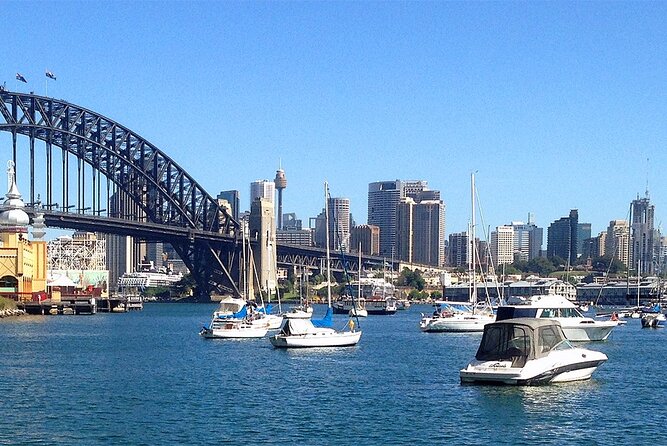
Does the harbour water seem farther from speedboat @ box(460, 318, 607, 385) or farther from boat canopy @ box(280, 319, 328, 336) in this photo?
boat canopy @ box(280, 319, 328, 336)

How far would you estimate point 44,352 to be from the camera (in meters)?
60.3

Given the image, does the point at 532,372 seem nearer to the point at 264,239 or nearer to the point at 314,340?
the point at 314,340

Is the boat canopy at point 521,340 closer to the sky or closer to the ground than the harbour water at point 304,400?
closer to the sky

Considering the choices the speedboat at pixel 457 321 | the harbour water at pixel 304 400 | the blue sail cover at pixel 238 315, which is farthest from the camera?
the speedboat at pixel 457 321

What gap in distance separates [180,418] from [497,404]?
9.01 m

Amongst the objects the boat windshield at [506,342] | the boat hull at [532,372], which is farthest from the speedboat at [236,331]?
the boat windshield at [506,342]

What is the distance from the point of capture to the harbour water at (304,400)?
32625 mm

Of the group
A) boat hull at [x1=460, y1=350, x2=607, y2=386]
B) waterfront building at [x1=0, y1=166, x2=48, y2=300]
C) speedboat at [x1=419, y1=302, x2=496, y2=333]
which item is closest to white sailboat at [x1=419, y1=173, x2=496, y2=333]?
speedboat at [x1=419, y1=302, x2=496, y2=333]

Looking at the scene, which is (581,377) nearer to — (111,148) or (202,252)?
(111,148)

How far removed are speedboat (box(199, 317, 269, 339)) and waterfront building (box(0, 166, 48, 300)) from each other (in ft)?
154

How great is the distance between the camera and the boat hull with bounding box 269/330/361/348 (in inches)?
2350

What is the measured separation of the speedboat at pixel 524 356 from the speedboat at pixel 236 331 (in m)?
30.2

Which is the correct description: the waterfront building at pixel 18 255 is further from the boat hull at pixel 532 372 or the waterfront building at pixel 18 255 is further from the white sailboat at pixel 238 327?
the boat hull at pixel 532 372

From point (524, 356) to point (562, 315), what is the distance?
24.4 meters
